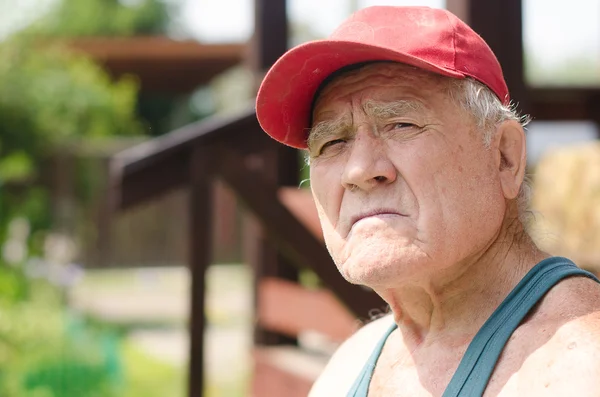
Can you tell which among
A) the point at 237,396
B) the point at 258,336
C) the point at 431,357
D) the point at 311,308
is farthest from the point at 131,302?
the point at 431,357

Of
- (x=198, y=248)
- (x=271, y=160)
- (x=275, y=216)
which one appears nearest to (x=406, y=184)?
(x=275, y=216)

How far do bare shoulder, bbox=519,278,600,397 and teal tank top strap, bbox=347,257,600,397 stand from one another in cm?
3

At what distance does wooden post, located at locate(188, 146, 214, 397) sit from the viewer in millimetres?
3100

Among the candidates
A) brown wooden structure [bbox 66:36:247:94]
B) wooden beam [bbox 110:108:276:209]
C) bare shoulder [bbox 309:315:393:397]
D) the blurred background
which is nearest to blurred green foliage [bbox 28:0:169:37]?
the blurred background

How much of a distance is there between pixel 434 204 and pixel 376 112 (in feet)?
0.61

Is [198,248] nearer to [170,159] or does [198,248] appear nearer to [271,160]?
[170,159]

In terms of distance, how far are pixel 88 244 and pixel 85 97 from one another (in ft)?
8.76

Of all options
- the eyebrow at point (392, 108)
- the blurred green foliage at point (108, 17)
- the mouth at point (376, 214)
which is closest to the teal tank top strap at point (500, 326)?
the mouth at point (376, 214)

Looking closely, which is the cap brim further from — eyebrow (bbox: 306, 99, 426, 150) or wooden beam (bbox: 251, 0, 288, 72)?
wooden beam (bbox: 251, 0, 288, 72)

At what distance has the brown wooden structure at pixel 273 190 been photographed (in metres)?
2.53

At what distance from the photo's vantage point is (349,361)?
1706 mm

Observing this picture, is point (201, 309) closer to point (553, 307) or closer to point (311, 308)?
point (311, 308)

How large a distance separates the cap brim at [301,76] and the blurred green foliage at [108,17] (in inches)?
1442

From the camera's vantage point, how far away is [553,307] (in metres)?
1.29
